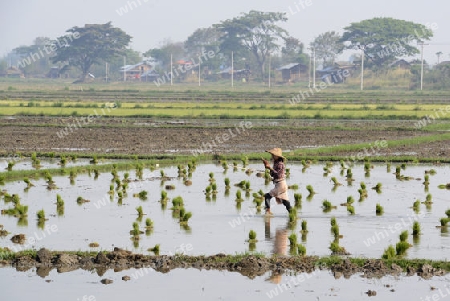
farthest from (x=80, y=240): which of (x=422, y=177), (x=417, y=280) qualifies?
(x=422, y=177)

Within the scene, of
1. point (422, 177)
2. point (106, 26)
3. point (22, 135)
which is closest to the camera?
point (422, 177)

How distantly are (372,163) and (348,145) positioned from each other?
347 cm

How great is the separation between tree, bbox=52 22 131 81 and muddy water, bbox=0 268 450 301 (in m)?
97.5

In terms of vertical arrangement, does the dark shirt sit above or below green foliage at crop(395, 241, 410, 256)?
above

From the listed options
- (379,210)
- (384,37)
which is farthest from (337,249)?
(384,37)

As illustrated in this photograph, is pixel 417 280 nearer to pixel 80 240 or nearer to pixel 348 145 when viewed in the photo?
pixel 80 240

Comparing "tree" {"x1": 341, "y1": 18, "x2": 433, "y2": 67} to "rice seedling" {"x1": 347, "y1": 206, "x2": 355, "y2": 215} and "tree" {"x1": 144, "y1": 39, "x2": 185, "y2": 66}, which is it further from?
"rice seedling" {"x1": 347, "y1": 206, "x2": 355, "y2": 215}

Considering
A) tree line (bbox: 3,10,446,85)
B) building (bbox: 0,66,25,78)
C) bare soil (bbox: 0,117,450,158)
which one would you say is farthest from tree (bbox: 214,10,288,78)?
bare soil (bbox: 0,117,450,158)

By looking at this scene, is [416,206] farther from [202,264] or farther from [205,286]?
[205,286]

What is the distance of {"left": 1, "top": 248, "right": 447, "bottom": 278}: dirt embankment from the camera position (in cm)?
999

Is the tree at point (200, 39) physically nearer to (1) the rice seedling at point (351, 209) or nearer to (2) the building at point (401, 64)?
(2) the building at point (401, 64)

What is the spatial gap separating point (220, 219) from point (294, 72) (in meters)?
94.0

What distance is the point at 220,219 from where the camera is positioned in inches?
551

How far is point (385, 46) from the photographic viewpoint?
100000 millimetres
